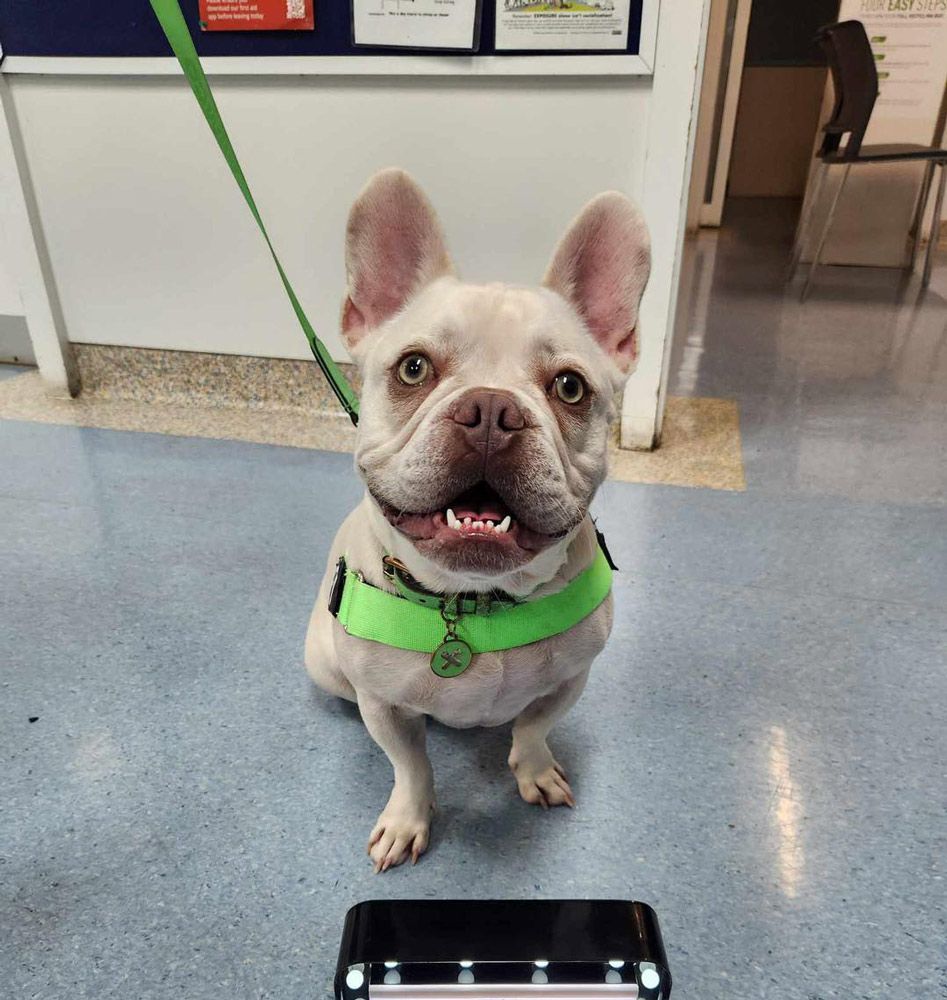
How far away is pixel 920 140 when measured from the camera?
182 inches

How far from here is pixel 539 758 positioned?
105 centimetres

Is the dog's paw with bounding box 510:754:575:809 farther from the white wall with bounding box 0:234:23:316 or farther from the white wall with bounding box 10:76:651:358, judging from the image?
the white wall with bounding box 0:234:23:316

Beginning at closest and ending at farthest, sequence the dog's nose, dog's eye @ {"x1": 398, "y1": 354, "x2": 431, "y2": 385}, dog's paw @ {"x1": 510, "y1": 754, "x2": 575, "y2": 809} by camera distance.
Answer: the dog's nose → dog's eye @ {"x1": 398, "y1": 354, "x2": 431, "y2": 385} → dog's paw @ {"x1": 510, "y1": 754, "x2": 575, "y2": 809}

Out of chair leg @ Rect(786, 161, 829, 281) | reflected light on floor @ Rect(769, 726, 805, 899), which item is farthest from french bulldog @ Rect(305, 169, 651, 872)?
chair leg @ Rect(786, 161, 829, 281)

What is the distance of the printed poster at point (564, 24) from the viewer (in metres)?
1.74

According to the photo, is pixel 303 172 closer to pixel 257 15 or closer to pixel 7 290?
pixel 257 15

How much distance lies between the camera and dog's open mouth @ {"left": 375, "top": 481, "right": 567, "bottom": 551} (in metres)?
0.71

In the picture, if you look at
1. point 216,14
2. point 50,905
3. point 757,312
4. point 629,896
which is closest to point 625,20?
point 216,14

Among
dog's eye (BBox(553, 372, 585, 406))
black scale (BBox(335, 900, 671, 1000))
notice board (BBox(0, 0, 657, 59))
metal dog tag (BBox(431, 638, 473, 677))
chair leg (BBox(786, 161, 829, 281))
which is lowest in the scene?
chair leg (BBox(786, 161, 829, 281))

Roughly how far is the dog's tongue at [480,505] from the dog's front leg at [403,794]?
32cm

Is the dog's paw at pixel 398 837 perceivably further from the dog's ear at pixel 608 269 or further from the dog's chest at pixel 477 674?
the dog's ear at pixel 608 269

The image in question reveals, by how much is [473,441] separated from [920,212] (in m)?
5.09

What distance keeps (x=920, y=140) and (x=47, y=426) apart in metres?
5.11

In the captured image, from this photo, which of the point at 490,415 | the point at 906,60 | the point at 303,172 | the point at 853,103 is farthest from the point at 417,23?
the point at 906,60
